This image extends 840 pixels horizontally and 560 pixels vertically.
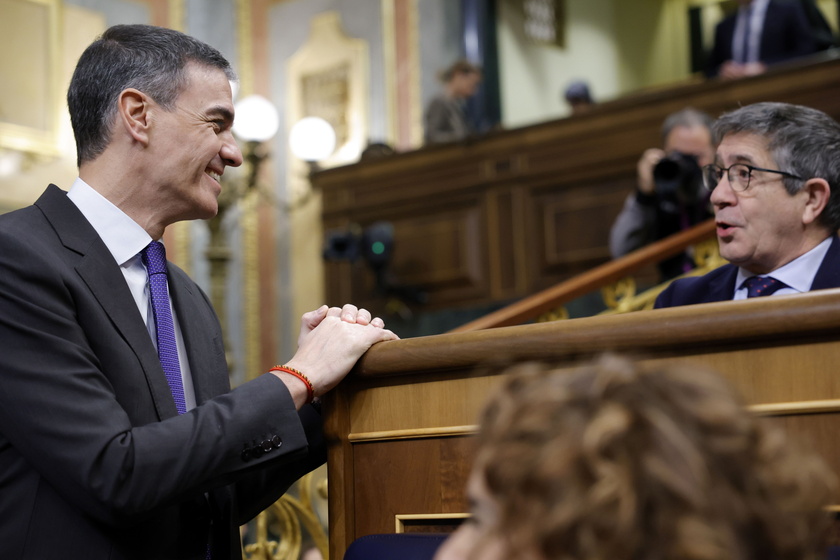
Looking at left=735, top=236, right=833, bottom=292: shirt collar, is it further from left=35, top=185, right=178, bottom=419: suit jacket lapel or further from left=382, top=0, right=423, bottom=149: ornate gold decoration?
left=382, top=0, right=423, bottom=149: ornate gold decoration

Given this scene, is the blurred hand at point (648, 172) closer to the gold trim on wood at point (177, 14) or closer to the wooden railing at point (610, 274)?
the wooden railing at point (610, 274)

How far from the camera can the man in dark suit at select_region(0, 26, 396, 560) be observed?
4.73ft

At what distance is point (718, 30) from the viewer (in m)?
6.88

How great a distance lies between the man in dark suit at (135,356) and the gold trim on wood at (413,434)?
0.09 meters

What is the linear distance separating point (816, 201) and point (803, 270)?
Answer: 15cm

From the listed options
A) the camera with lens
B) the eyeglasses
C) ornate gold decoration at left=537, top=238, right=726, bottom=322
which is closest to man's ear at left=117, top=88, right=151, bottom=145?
the eyeglasses

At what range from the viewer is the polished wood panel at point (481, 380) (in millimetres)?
1255

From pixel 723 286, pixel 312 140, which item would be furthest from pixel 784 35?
pixel 723 286

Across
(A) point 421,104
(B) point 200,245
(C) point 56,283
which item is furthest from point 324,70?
(C) point 56,283

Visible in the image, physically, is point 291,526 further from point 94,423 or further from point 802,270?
point 802,270

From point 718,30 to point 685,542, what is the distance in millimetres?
6678

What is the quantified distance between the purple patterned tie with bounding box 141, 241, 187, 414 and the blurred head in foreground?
966 millimetres

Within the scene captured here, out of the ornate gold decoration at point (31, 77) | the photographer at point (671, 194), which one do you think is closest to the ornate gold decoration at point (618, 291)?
the photographer at point (671, 194)

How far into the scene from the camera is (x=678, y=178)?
4.25 m
